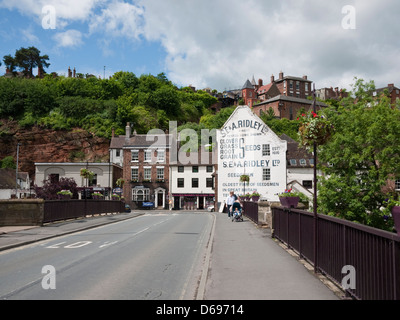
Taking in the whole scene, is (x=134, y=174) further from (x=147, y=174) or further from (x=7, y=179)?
(x=7, y=179)

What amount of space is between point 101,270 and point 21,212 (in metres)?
13.7

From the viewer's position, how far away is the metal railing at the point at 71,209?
22109mm

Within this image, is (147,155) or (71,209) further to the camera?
(147,155)

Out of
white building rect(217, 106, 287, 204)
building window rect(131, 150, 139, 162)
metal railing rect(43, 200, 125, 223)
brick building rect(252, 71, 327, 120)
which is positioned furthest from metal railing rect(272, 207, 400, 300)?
brick building rect(252, 71, 327, 120)

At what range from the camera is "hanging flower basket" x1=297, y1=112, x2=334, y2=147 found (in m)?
9.02

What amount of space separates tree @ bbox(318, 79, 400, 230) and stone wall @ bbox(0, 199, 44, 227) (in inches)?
803

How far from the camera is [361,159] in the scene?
101 feet

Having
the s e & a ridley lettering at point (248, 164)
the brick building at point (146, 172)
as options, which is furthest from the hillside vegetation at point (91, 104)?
the s e & a ridley lettering at point (248, 164)

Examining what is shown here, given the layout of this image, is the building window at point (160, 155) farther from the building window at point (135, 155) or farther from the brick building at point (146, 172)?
the building window at point (135, 155)

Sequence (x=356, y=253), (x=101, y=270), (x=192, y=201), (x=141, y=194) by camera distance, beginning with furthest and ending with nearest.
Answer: (x=141, y=194) < (x=192, y=201) < (x=101, y=270) < (x=356, y=253)

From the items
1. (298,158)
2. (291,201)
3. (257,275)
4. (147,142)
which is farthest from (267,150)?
(257,275)
